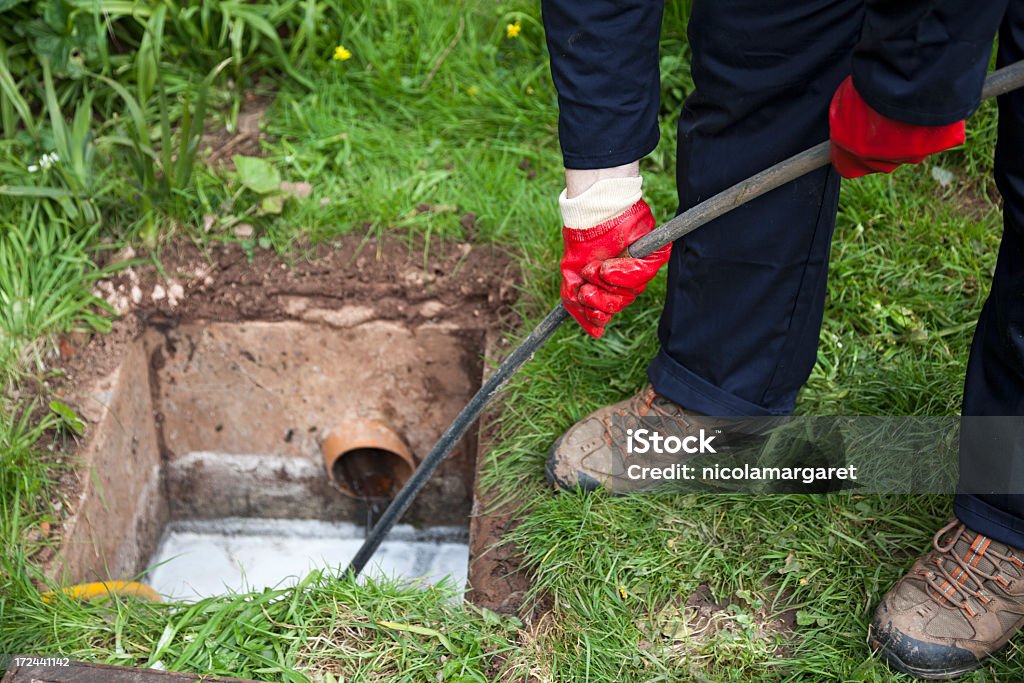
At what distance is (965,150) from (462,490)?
1.74m

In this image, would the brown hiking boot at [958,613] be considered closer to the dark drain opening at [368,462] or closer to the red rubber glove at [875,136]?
the red rubber glove at [875,136]

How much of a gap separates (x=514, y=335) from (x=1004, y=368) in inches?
46.0

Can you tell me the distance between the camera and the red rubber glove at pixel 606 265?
1.63 m

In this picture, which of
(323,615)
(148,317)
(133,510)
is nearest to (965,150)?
(323,615)

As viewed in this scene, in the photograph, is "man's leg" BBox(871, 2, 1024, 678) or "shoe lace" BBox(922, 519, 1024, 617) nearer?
"man's leg" BBox(871, 2, 1024, 678)

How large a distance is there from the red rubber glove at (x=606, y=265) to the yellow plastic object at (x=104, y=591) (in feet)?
4.00

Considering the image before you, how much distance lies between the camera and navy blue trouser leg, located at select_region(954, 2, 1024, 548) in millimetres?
1369

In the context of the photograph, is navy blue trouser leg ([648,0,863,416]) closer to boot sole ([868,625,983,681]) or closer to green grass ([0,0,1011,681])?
green grass ([0,0,1011,681])

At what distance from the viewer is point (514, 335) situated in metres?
2.32

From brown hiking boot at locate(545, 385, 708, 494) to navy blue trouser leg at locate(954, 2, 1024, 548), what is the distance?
0.55 metres

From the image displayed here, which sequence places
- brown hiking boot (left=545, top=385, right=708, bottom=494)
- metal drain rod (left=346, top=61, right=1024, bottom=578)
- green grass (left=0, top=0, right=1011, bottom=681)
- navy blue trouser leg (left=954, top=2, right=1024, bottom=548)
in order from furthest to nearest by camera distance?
1. brown hiking boot (left=545, top=385, right=708, bottom=494)
2. green grass (left=0, top=0, right=1011, bottom=681)
3. navy blue trouser leg (left=954, top=2, right=1024, bottom=548)
4. metal drain rod (left=346, top=61, right=1024, bottom=578)

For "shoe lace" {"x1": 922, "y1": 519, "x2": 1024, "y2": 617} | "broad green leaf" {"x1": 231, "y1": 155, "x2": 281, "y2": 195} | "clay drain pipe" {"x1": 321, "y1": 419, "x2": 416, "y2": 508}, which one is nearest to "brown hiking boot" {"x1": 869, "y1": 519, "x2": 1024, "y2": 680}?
"shoe lace" {"x1": 922, "y1": 519, "x2": 1024, "y2": 617}

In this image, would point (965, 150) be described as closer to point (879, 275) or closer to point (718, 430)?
point (879, 275)

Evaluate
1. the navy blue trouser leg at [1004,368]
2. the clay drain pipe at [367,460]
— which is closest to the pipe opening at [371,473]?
the clay drain pipe at [367,460]
